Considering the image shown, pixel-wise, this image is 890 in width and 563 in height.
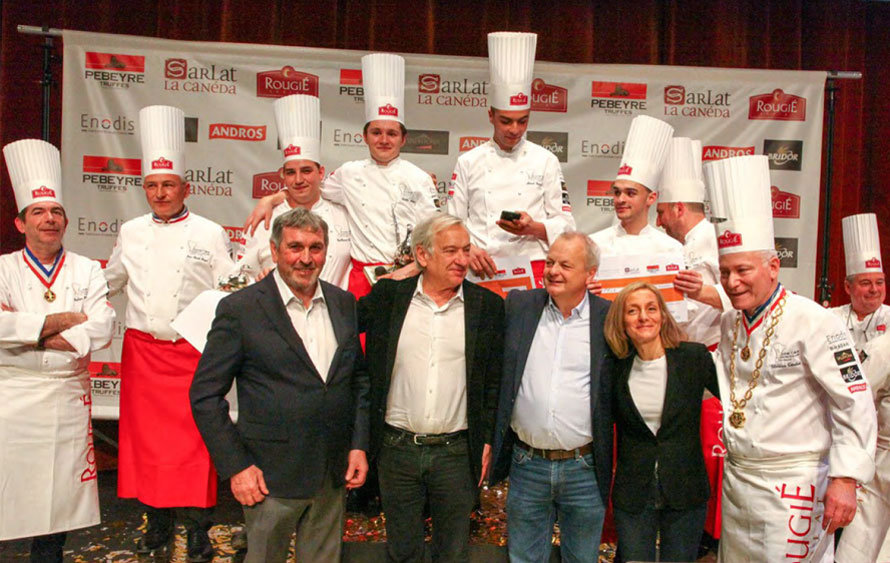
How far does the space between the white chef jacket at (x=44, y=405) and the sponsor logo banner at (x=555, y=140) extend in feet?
8.88

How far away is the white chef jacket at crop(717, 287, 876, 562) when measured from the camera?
81.5 inches

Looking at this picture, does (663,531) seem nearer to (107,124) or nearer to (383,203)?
(383,203)

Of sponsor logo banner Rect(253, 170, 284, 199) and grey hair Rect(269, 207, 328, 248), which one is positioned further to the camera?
sponsor logo banner Rect(253, 170, 284, 199)

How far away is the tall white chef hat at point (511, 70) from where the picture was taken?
317cm

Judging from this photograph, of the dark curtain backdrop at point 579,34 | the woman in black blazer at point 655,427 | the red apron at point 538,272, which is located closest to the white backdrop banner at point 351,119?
the dark curtain backdrop at point 579,34

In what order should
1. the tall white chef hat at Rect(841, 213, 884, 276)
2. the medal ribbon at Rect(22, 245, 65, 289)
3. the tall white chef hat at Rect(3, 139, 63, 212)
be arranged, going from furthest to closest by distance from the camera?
the tall white chef hat at Rect(841, 213, 884, 276)
the tall white chef hat at Rect(3, 139, 63, 212)
the medal ribbon at Rect(22, 245, 65, 289)

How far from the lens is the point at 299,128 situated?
11.1 feet

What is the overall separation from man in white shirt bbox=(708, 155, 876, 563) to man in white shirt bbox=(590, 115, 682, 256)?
77 cm

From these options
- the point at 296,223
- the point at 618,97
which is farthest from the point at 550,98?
the point at 296,223

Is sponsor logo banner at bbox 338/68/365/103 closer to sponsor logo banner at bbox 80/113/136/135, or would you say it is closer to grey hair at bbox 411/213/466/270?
sponsor logo banner at bbox 80/113/136/135

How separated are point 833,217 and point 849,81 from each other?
931 millimetres

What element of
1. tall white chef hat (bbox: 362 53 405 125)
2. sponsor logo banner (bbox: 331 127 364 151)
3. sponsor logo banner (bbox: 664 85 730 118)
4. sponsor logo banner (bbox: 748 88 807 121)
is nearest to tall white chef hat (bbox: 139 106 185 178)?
tall white chef hat (bbox: 362 53 405 125)

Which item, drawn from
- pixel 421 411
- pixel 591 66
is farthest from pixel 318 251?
pixel 591 66

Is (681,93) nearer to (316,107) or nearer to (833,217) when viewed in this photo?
(833,217)
